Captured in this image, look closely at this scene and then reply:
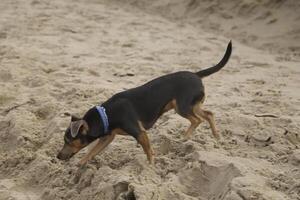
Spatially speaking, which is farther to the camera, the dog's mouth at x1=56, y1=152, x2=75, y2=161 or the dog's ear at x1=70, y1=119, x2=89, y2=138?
the dog's mouth at x1=56, y1=152, x2=75, y2=161

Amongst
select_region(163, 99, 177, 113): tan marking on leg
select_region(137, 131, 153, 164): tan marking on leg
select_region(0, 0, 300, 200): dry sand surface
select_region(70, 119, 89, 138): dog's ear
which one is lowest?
select_region(0, 0, 300, 200): dry sand surface

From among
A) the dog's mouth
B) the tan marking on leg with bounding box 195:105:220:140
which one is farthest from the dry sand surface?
the dog's mouth

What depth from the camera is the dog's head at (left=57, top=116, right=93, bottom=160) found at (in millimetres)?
4465

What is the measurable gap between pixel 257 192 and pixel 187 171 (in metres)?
0.71

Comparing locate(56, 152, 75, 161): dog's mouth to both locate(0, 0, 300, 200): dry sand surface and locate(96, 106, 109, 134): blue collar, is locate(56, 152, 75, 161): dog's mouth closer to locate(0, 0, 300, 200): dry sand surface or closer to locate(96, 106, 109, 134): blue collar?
locate(0, 0, 300, 200): dry sand surface

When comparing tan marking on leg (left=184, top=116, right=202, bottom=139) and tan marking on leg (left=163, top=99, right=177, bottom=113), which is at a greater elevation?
tan marking on leg (left=163, top=99, right=177, bottom=113)

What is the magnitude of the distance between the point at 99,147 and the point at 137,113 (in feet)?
1.42

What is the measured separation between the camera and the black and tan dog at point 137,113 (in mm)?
4523

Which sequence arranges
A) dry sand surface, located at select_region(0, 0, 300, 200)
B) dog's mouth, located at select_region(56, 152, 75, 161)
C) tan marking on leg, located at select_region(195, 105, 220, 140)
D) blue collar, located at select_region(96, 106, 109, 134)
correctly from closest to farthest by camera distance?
dry sand surface, located at select_region(0, 0, 300, 200) → blue collar, located at select_region(96, 106, 109, 134) → dog's mouth, located at select_region(56, 152, 75, 161) → tan marking on leg, located at select_region(195, 105, 220, 140)

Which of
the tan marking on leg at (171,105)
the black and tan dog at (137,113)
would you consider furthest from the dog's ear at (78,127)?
the tan marking on leg at (171,105)

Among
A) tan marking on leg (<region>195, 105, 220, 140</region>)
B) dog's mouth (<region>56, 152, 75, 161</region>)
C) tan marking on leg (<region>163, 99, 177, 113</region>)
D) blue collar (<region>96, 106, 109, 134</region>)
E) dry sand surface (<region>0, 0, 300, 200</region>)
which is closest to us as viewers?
dry sand surface (<region>0, 0, 300, 200</region>)

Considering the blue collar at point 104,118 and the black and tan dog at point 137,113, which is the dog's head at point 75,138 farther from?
the blue collar at point 104,118

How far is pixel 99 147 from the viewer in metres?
4.72

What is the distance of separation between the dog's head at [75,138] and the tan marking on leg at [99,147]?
0.17 meters
